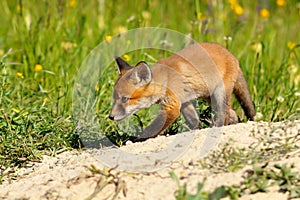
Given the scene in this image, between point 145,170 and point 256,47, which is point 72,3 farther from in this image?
point 145,170

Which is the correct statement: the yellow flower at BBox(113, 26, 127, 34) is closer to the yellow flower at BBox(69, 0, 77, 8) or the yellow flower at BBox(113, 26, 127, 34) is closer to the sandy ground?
the yellow flower at BBox(69, 0, 77, 8)

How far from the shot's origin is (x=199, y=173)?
3.89 m

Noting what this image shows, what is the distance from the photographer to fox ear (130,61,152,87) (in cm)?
534

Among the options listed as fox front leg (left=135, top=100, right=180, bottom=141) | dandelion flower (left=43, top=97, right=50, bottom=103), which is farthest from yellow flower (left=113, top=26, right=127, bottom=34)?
fox front leg (left=135, top=100, right=180, bottom=141)

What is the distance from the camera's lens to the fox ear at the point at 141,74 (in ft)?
17.5

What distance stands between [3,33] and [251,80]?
128 inches

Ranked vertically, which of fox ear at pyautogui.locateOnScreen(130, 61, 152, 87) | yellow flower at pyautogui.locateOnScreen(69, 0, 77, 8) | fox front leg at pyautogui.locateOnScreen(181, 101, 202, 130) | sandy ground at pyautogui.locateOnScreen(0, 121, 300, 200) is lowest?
fox front leg at pyautogui.locateOnScreen(181, 101, 202, 130)

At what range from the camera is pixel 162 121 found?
5.45m

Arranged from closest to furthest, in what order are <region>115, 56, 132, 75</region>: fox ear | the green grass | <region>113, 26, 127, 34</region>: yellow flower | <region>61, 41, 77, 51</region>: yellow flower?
the green grass
<region>115, 56, 132, 75</region>: fox ear
<region>61, 41, 77, 51</region>: yellow flower
<region>113, 26, 127, 34</region>: yellow flower

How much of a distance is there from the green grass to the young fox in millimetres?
334

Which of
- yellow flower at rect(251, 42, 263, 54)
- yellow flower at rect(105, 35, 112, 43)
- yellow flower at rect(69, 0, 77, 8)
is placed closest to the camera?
yellow flower at rect(105, 35, 112, 43)

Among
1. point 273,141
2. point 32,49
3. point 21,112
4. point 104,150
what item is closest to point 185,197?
point 273,141

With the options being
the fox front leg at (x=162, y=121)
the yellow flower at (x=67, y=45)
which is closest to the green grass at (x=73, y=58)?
the yellow flower at (x=67, y=45)

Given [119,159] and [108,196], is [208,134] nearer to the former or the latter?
[119,159]
